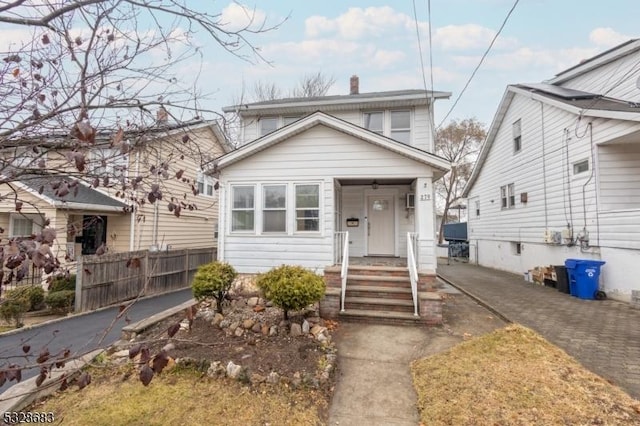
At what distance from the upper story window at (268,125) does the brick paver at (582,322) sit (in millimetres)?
8811

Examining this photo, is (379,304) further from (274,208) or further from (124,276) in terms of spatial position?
(124,276)

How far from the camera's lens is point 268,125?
39.8 ft

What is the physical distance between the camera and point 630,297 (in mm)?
7875

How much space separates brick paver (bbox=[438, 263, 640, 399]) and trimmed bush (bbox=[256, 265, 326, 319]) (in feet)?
13.8

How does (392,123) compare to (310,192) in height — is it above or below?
above

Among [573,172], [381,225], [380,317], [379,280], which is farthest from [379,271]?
[573,172]

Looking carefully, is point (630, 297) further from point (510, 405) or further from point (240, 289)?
point (240, 289)

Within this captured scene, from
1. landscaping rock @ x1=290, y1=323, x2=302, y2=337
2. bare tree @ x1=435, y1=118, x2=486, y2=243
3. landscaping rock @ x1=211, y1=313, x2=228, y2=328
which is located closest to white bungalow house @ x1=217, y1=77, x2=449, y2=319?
landscaping rock @ x1=290, y1=323, x2=302, y2=337

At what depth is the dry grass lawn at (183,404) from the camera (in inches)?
138

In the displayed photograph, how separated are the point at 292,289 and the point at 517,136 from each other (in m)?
13.2

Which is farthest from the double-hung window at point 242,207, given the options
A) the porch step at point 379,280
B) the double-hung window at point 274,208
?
the porch step at point 379,280

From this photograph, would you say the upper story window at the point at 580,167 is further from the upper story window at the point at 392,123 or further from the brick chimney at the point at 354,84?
the brick chimney at the point at 354,84

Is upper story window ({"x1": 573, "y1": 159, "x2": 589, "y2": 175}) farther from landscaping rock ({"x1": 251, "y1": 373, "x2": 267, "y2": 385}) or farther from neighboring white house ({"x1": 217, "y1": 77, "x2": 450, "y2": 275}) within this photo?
landscaping rock ({"x1": 251, "y1": 373, "x2": 267, "y2": 385})

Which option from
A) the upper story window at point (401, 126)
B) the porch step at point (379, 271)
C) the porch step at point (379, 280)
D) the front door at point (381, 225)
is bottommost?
the porch step at point (379, 280)
